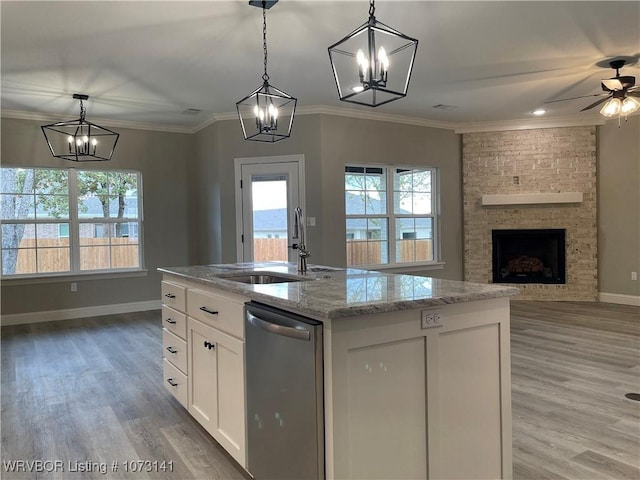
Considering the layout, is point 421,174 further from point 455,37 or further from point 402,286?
point 402,286

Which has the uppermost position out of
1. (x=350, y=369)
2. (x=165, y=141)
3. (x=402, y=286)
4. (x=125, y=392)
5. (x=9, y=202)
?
(x=165, y=141)

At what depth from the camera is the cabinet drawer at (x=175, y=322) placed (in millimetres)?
2832

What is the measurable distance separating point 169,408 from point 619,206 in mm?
6445

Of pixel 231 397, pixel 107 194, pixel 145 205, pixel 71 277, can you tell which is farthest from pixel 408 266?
pixel 231 397

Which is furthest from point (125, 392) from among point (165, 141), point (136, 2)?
point (165, 141)

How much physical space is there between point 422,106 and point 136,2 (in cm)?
385

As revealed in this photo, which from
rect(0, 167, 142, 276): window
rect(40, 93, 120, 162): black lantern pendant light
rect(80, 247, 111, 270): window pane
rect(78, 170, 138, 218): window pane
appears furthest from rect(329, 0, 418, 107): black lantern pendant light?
rect(80, 247, 111, 270): window pane

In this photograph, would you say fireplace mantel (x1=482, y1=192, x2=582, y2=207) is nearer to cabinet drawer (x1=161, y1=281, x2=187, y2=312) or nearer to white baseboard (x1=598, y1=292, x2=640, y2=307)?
white baseboard (x1=598, y1=292, x2=640, y2=307)

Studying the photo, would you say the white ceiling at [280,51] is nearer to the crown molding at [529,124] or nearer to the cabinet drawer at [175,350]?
the crown molding at [529,124]

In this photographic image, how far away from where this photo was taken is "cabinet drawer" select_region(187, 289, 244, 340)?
217cm

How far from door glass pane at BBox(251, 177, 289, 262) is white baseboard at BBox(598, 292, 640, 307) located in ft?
15.0

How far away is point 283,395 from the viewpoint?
181cm

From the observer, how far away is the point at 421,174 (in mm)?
6914

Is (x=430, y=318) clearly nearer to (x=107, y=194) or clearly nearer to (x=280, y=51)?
(x=280, y=51)
